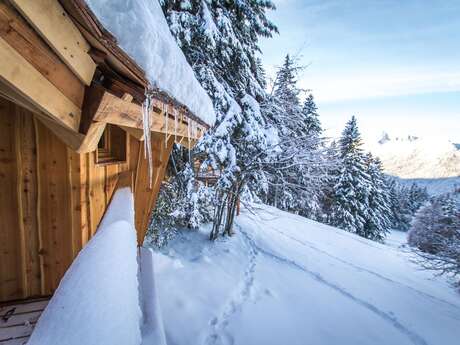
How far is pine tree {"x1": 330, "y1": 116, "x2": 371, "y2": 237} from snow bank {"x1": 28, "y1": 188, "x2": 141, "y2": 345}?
60.8ft

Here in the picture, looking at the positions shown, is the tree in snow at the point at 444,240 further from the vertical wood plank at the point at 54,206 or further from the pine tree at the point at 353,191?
the pine tree at the point at 353,191

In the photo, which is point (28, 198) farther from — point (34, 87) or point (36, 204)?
point (34, 87)

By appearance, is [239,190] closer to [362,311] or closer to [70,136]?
[362,311]

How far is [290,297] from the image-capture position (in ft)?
15.8

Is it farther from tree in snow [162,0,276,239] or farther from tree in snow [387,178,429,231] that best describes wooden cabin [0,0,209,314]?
tree in snow [387,178,429,231]

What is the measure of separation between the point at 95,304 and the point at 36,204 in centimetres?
150

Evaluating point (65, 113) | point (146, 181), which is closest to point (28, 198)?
point (65, 113)

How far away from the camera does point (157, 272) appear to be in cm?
460

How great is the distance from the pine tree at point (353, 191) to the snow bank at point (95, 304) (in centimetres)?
1852

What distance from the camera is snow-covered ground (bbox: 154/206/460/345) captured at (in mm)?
3725

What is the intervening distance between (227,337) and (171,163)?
12.2 feet

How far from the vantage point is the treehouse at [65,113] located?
0.75 meters

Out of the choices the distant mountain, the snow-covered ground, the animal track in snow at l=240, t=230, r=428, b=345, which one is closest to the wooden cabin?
the snow-covered ground

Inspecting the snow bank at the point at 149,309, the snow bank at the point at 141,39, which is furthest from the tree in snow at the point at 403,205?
the snow bank at the point at 141,39
